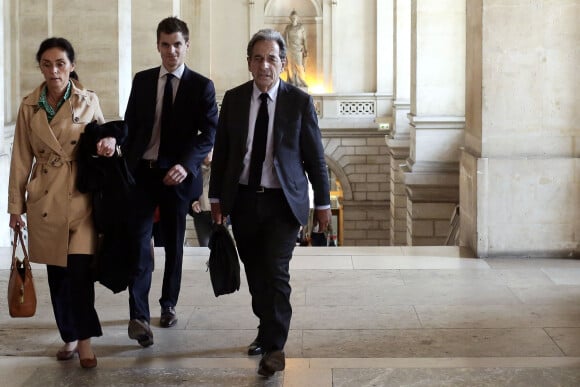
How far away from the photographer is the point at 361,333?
6.95 m

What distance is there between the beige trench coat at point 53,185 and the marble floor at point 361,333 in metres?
0.69

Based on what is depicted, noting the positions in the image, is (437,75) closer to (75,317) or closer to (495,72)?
(495,72)

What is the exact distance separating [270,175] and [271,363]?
100 centimetres

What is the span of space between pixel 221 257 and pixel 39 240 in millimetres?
991

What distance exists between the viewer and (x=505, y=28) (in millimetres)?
9812

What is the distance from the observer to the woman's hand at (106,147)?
590 centimetres

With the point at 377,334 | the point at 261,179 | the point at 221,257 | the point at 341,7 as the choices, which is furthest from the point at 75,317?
the point at 341,7

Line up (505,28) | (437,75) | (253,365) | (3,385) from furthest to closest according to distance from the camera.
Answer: (437,75) → (505,28) → (253,365) → (3,385)

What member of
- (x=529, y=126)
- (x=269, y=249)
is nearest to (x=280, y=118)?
(x=269, y=249)

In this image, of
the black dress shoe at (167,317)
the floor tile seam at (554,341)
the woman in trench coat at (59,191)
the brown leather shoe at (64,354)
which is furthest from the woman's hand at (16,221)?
the floor tile seam at (554,341)

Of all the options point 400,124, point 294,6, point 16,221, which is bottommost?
point 16,221

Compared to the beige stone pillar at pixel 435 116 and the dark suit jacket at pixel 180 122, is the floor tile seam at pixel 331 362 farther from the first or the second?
the beige stone pillar at pixel 435 116

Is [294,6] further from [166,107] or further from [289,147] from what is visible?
[289,147]

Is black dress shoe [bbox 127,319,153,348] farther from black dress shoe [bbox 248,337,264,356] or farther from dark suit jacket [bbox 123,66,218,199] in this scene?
dark suit jacket [bbox 123,66,218,199]
